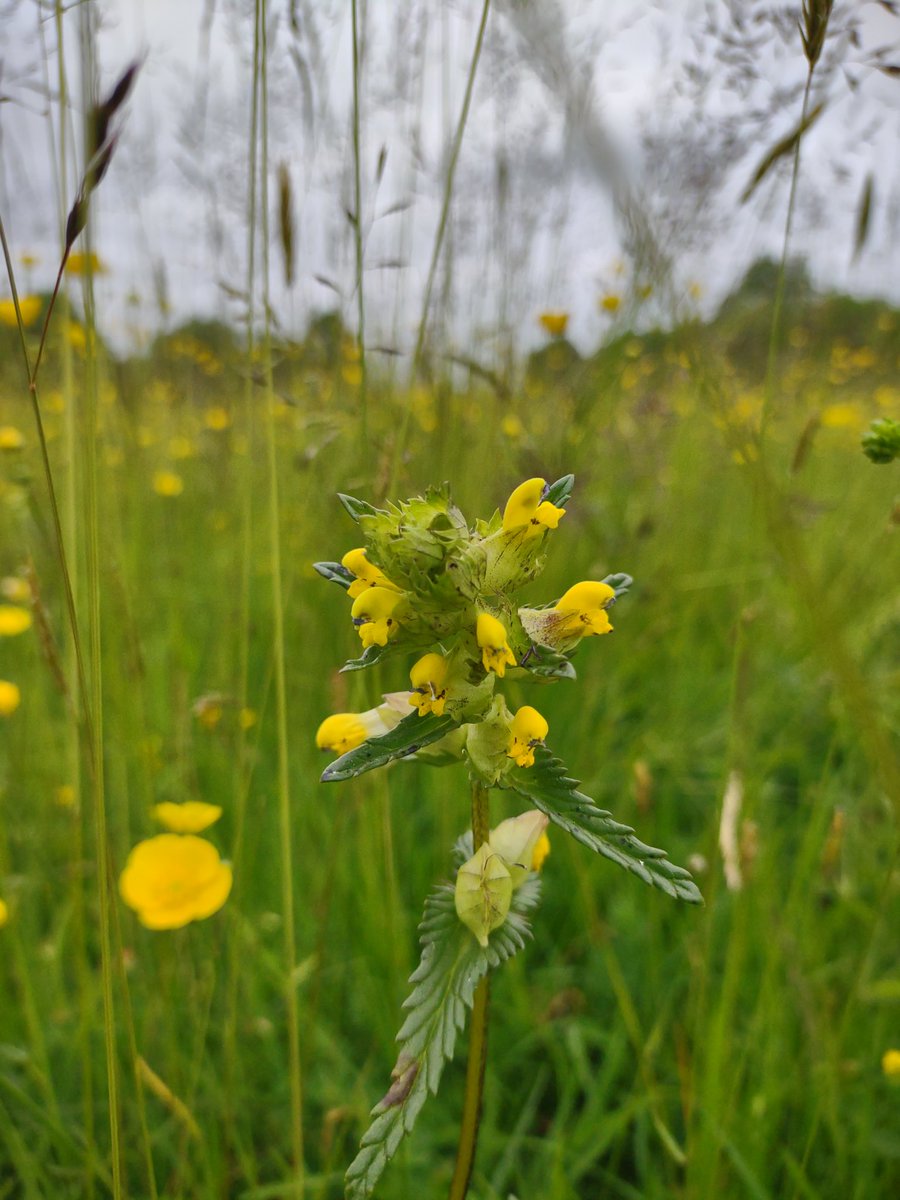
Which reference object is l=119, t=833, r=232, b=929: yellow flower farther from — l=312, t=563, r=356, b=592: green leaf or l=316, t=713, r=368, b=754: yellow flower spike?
l=312, t=563, r=356, b=592: green leaf

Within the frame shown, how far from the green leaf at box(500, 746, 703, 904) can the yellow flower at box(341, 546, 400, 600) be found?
165 mm

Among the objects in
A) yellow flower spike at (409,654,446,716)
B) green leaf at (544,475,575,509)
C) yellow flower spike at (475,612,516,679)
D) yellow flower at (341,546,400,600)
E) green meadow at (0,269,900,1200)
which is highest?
green leaf at (544,475,575,509)

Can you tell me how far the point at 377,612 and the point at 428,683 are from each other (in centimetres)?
6

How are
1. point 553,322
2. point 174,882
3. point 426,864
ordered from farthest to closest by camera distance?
1. point 553,322
2. point 426,864
3. point 174,882

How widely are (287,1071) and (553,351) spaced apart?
251 cm

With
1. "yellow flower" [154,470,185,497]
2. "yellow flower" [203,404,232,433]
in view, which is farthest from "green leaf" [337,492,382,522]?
"yellow flower" [203,404,232,433]

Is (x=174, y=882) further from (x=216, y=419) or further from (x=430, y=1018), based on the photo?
(x=216, y=419)

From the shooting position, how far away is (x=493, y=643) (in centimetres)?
54

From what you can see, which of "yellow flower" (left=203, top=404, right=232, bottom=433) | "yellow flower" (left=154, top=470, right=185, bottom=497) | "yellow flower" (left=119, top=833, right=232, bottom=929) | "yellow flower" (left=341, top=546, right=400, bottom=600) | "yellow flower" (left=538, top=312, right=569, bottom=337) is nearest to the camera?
"yellow flower" (left=341, top=546, right=400, bottom=600)

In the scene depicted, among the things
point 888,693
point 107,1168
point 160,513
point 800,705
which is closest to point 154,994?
point 107,1168

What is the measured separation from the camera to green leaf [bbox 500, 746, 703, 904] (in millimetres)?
494

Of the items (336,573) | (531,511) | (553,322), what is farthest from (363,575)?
(553,322)

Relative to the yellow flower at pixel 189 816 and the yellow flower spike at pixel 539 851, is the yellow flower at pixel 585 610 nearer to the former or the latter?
the yellow flower spike at pixel 539 851

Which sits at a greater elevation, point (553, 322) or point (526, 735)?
point (553, 322)
